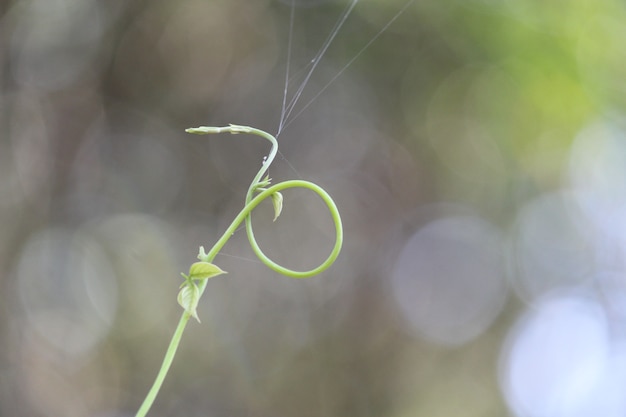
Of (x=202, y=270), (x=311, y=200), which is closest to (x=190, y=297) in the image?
(x=202, y=270)

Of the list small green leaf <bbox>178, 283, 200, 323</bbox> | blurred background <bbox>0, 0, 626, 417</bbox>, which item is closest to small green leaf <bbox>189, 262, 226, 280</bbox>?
small green leaf <bbox>178, 283, 200, 323</bbox>

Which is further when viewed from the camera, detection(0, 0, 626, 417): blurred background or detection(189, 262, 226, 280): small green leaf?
detection(0, 0, 626, 417): blurred background

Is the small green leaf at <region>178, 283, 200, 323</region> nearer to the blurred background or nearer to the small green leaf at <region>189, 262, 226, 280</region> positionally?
the small green leaf at <region>189, 262, 226, 280</region>

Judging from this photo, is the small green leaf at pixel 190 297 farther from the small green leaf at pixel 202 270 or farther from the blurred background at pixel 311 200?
the blurred background at pixel 311 200

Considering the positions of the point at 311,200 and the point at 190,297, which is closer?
the point at 190,297

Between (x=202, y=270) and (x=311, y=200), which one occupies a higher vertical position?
(x=202, y=270)

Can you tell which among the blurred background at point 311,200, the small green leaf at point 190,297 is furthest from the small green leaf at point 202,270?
the blurred background at point 311,200

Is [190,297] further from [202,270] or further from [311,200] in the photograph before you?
[311,200]
